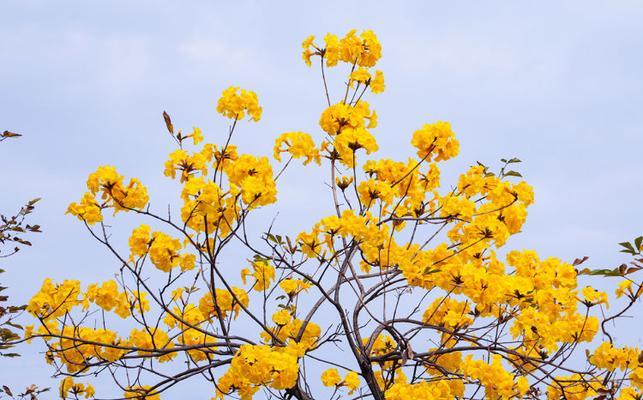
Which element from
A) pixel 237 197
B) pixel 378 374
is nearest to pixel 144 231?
pixel 237 197

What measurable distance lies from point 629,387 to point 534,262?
91 centimetres

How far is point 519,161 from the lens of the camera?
4285mm

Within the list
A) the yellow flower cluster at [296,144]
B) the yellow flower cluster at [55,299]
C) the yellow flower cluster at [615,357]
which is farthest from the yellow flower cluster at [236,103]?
the yellow flower cluster at [615,357]

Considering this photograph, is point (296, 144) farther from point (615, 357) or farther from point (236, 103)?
point (615, 357)

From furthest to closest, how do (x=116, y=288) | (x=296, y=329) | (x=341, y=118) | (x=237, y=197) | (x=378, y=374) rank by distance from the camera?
(x=378, y=374), (x=296, y=329), (x=116, y=288), (x=341, y=118), (x=237, y=197)

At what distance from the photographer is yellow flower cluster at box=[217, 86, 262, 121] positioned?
152 inches

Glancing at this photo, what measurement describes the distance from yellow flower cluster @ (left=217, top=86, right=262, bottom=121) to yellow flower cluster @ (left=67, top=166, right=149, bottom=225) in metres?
0.61

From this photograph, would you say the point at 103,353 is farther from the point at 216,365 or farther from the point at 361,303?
the point at 361,303

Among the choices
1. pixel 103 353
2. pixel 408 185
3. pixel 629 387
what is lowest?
pixel 629 387

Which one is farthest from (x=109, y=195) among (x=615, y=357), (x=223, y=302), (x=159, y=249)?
(x=615, y=357)

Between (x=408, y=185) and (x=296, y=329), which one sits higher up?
(x=408, y=185)

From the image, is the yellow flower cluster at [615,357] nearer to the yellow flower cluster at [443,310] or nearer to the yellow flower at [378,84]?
the yellow flower cluster at [443,310]

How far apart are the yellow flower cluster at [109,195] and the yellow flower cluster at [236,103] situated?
0.61 metres

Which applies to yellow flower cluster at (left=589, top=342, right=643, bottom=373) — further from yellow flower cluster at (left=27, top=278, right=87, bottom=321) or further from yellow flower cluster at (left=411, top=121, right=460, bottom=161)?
yellow flower cluster at (left=27, top=278, right=87, bottom=321)
